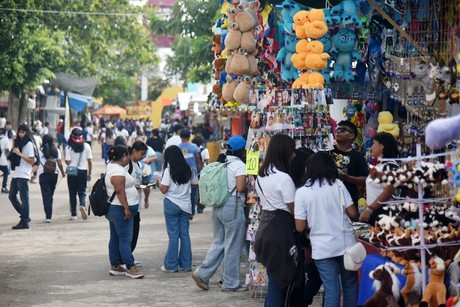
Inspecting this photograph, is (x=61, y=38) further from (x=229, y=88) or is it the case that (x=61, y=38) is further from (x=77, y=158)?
(x=229, y=88)

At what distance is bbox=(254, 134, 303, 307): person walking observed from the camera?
8836 millimetres

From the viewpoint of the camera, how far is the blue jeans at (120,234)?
1263cm

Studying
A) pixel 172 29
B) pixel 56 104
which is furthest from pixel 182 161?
pixel 56 104

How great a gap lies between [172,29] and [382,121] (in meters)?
17.2

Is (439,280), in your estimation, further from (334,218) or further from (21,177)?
(21,177)

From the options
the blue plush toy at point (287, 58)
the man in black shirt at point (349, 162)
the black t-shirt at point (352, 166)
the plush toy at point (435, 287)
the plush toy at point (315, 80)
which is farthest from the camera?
the blue plush toy at point (287, 58)

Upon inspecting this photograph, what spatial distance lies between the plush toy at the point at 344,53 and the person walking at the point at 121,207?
2769mm

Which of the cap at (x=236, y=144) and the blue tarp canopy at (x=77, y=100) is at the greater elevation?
the blue tarp canopy at (x=77, y=100)

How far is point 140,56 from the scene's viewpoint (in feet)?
156

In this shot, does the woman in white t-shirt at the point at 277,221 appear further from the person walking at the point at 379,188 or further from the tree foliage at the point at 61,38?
the tree foliage at the point at 61,38

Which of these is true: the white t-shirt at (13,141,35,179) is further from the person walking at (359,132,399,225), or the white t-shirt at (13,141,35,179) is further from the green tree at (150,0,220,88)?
the person walking at (359,132,399,225)

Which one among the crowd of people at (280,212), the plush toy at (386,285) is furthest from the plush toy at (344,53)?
the plush toy at (386,285)

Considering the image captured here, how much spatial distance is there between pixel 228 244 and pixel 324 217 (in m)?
3.22

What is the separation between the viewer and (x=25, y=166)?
17969 mm
